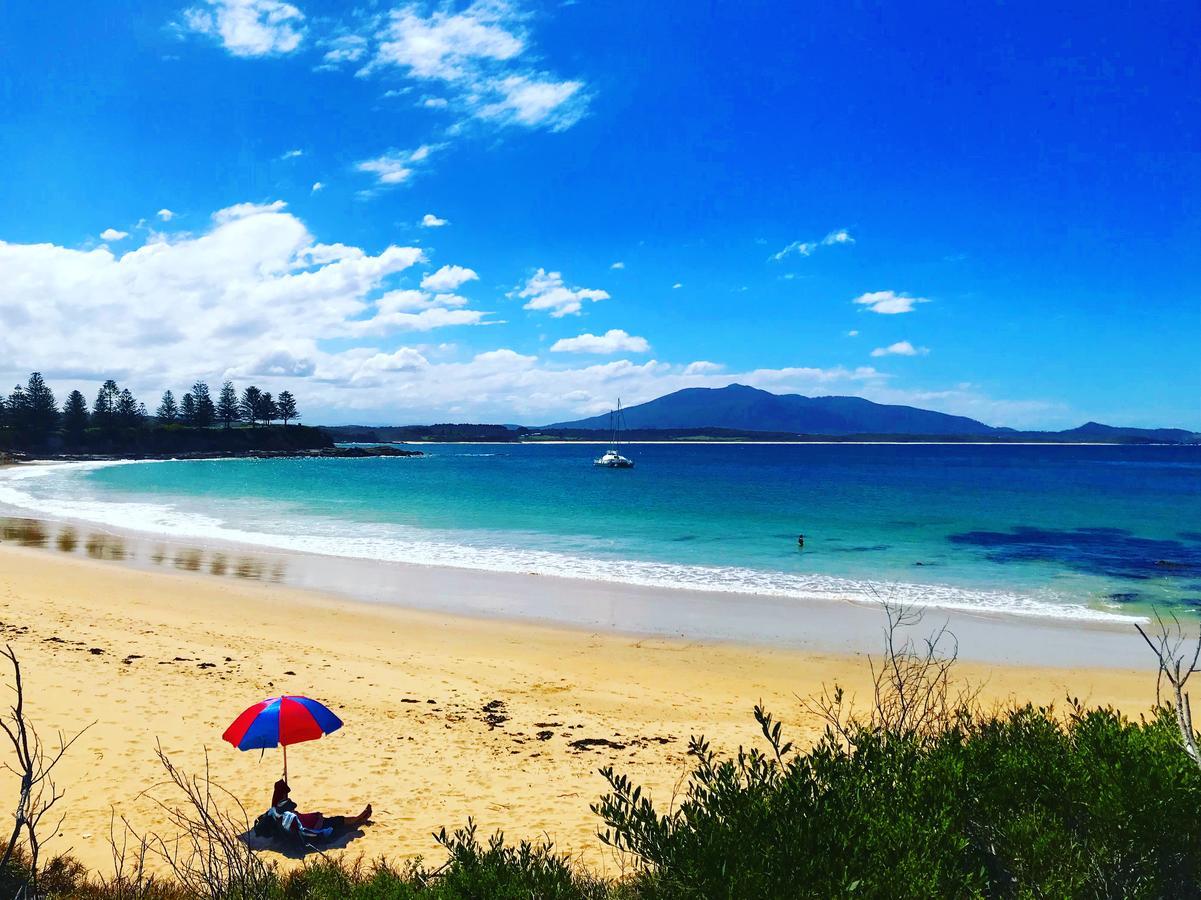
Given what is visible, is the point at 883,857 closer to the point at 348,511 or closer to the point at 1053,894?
the point at 1053,894

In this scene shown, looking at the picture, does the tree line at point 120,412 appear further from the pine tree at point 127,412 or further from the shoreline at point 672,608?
the shoreline at point 672,608

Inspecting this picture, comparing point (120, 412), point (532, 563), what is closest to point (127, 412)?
point (120, 412)

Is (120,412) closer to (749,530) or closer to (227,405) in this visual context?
(227,405)

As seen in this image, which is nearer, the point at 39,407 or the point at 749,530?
the point at 749,530

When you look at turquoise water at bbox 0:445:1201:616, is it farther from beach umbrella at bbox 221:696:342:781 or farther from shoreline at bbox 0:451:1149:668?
beach umbrella at bbox 221:696:342:781

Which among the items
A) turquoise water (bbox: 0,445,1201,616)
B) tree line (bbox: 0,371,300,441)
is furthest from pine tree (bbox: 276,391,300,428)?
turquoise water (bbox: 0,445,1201,616)

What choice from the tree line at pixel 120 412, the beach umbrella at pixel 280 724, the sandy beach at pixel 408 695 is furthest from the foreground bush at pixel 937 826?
the tree line at pixel 120 412

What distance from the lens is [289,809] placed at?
7.52 meters

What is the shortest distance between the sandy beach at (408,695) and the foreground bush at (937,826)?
118 inches

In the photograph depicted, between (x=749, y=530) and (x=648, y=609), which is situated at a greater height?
(x=749, y=530)

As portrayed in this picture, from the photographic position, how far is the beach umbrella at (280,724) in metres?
7.42

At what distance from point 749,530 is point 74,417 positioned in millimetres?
123814

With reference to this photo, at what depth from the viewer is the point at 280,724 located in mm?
7566

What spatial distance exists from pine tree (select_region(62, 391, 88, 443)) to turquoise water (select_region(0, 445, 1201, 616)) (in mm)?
62805
